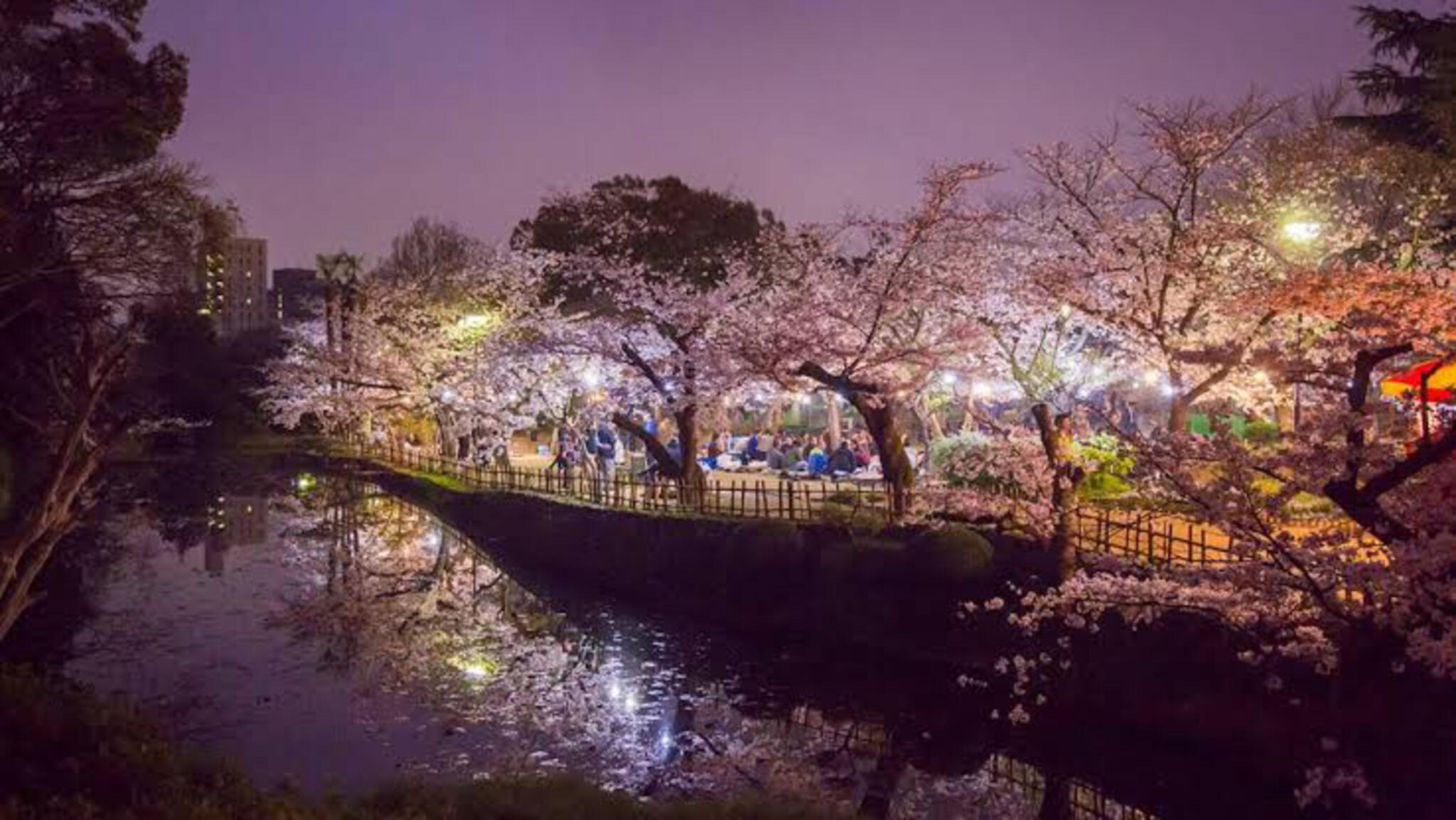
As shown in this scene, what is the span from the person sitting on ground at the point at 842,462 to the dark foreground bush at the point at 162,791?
17421 millimetres

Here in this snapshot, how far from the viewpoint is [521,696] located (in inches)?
573

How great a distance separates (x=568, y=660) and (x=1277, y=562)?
36.9ft

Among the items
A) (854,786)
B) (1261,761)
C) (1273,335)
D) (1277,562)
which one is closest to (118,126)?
(854,786)

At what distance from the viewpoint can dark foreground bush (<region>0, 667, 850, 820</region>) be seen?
6195 mm

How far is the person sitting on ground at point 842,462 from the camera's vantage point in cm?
2709

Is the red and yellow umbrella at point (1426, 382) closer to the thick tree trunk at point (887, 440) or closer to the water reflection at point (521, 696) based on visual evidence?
the water reflection at point (521, 696)

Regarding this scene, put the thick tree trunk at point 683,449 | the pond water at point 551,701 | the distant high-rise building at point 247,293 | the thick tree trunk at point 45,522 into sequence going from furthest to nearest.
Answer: the distant high-rise building at point 247,293, the thick tree trunk at point 683,449, the pond water at point 551,701, the thick tree trunk at point 45,522

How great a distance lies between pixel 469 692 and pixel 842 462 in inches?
570

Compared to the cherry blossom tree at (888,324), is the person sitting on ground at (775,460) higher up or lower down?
lower down

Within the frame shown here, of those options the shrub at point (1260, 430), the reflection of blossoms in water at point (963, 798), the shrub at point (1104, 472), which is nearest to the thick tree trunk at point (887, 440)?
the shrub at point (1104, 472)

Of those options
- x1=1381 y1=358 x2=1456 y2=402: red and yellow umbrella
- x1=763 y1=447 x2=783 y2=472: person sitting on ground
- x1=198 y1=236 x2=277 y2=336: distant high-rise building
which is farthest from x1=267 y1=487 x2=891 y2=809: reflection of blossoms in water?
x1=198 y1=236 x2=277 y2=336: distant high-rise building

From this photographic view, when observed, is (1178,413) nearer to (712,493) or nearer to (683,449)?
(712,493)

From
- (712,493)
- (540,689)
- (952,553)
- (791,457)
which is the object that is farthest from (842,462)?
(540,689)

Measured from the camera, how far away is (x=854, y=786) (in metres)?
11.7
